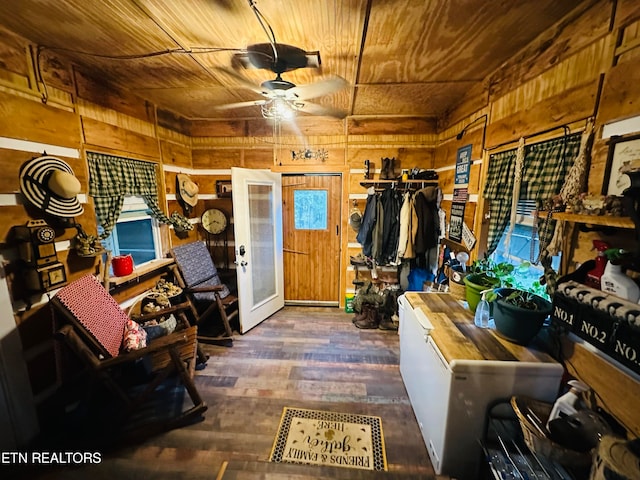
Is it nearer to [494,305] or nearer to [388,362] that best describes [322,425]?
[388,362]

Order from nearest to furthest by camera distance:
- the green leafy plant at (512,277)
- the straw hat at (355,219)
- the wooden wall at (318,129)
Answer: the wooden wall at (318,129)
the green leafy plant at (512,277)
the straw hat at (355,219)

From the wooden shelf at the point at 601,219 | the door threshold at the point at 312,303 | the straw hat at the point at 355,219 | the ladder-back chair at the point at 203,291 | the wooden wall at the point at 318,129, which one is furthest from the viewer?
the door threshold at the point at 312,303

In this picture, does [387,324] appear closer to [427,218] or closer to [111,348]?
[427,218]

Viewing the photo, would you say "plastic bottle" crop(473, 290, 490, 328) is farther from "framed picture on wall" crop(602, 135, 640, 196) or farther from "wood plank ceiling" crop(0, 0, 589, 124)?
"wood plank ceiling" crop(0, 0, 589, 124)

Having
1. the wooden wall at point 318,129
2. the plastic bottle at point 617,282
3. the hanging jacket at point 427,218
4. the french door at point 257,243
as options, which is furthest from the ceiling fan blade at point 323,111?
the plastic bottle at point 617,282

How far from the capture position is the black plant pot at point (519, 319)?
4.25 ft

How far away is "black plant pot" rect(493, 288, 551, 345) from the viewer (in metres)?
1.30

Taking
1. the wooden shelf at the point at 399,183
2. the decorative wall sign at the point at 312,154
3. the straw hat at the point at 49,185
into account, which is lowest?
the straw hat at the point at 49,185

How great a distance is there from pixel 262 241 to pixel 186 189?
1.10 m

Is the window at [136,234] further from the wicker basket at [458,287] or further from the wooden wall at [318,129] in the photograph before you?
the wicker basket at [458,287]

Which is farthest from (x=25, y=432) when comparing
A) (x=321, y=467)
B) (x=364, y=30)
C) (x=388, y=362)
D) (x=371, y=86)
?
(x=371, y=86)

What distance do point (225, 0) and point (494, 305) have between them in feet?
7.05

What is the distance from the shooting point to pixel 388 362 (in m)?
2.45

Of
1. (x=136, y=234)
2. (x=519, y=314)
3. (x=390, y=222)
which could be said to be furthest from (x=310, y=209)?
(x=519, y=314)
